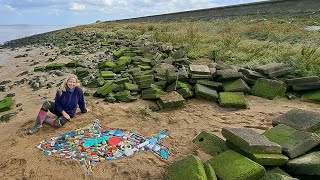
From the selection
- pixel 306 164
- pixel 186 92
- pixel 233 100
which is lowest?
pixel 233 100

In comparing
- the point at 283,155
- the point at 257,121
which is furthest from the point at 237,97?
the point at 283,155

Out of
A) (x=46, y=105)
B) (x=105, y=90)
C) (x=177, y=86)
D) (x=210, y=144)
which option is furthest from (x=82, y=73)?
(x=210, y=144)

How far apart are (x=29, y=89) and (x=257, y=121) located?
6.34 meters

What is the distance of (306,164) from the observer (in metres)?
3.44

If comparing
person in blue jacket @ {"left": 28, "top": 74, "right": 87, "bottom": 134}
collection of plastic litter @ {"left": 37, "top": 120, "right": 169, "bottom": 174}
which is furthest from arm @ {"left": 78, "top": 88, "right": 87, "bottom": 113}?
collection of plastic litter @ {"left": 37, "top": 120, "right": 169, "bottom": 174}

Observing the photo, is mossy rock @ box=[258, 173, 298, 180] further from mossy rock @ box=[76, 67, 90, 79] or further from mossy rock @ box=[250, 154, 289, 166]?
mossy rock @ box=[76, 67, 90, 79]

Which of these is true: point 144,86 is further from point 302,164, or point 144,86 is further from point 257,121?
point 302,164

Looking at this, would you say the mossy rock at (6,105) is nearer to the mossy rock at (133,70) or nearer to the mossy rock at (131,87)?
the mossy rock at (131,87)

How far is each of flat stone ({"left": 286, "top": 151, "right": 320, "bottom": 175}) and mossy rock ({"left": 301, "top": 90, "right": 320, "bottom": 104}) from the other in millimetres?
3464

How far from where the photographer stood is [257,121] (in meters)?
5.75

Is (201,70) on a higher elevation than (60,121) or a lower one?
higher

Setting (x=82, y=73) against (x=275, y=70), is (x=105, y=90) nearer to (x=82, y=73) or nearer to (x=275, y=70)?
(x=82, y=73)

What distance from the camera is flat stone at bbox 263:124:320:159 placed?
3.75 meters

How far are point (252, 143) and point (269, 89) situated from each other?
381 centimetres
